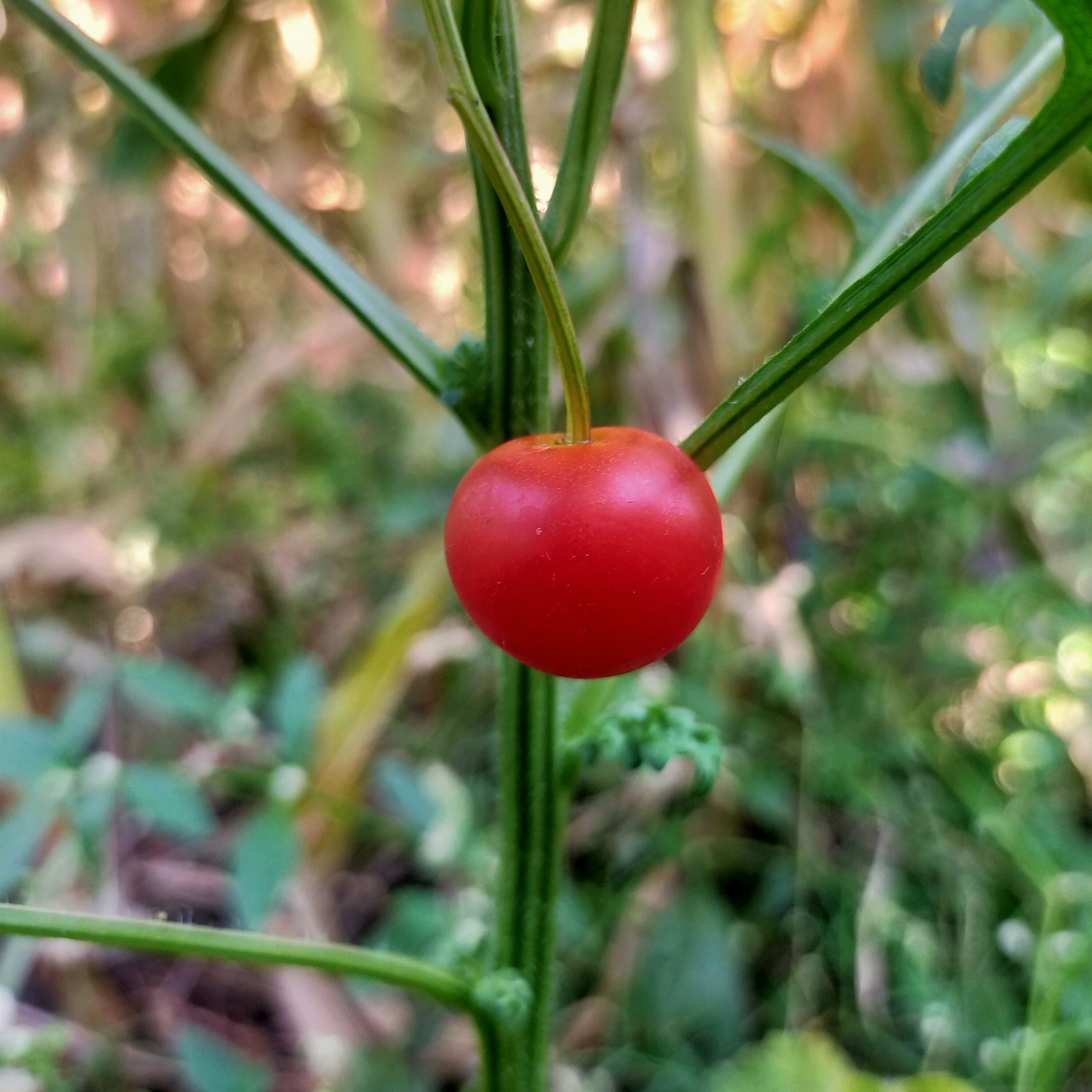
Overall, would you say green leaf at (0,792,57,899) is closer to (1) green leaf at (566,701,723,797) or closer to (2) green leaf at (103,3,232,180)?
(1) green leaf at (566,701,723,797)

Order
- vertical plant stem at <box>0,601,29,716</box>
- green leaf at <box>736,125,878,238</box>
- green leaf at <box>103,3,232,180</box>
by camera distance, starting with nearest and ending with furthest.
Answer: green leaf at <box>736,125,878,238</box> < green leaf at <box>103,3,232,180</box> < vertical plant stem at <box>0,601,29,716</box>

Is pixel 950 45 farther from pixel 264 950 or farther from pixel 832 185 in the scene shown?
pixel 264 950

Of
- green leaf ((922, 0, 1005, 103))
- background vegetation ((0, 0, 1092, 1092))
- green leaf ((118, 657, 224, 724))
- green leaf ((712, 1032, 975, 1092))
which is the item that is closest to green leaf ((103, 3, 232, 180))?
background vegetation ((0, 0, 1092, 1092))

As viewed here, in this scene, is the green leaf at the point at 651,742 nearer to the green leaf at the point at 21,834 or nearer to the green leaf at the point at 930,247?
the green leaf at the point at 930,247

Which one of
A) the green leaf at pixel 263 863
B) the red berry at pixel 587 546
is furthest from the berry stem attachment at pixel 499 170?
the green leaf at pixel 263 863

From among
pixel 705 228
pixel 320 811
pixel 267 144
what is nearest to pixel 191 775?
pixel 320 811

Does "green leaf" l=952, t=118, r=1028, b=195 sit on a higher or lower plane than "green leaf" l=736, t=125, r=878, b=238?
lower

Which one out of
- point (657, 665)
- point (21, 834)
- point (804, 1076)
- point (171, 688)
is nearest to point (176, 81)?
point (171, 688)

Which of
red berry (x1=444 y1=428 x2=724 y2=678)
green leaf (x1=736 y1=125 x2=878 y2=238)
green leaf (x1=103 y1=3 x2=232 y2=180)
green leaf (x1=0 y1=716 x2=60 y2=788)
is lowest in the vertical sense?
red berry (x1=444 y1=428 x2=724 y2=678)
